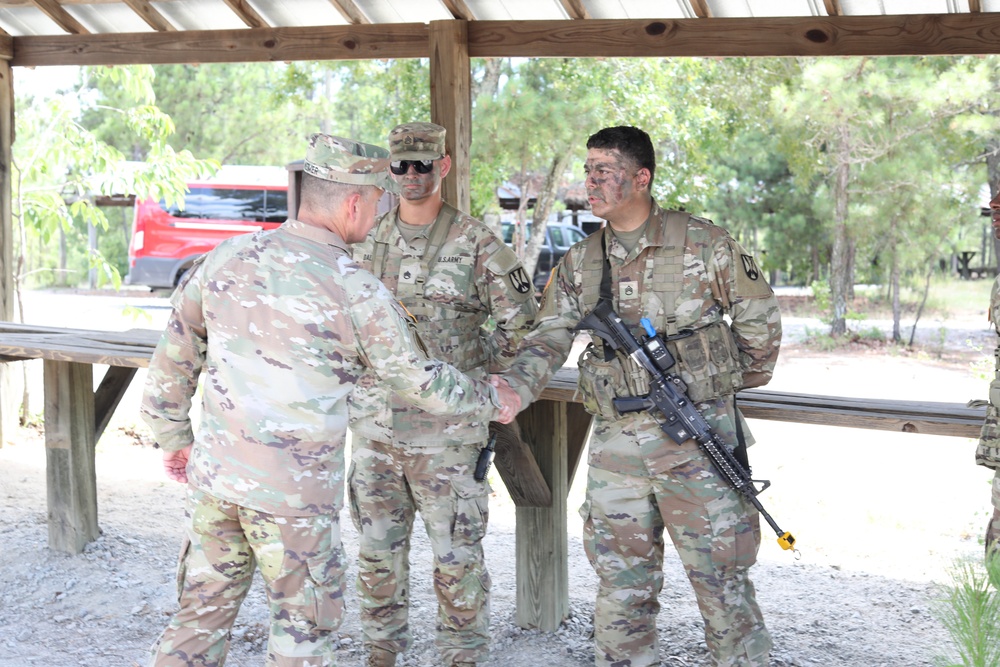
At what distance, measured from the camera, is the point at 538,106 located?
Answer: 11641 millimetres

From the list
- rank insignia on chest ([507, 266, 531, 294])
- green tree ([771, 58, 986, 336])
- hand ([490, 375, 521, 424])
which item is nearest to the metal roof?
rank insignia on chest ([507, 266, 531, 294])

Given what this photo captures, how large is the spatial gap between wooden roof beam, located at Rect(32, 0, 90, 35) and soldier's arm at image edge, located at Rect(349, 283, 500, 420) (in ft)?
12.6

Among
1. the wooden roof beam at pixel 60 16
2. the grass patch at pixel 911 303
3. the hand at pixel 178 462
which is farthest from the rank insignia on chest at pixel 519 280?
the grass patch at pixel 911 303

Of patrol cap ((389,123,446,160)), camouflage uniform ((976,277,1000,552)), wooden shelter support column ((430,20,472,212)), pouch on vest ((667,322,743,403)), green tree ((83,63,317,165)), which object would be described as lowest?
A: camouflage uniform ((976,277,1000,552))

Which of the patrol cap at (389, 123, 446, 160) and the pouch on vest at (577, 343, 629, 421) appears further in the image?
the patrol cap at (389, 123, 446, 160)

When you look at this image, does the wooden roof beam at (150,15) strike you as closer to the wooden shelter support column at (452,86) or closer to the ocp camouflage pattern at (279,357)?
the wooden shelter support column at (452,86)

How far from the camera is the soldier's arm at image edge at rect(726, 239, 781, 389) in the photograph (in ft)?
11.3

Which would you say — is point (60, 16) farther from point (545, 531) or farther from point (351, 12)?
point (545, 531)

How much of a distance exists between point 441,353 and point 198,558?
1.27 metres

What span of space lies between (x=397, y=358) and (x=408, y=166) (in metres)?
1.12

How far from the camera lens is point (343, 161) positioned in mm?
2812

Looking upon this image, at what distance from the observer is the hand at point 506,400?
3410 mm

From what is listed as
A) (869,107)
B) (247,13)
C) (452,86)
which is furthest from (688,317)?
(869,107)

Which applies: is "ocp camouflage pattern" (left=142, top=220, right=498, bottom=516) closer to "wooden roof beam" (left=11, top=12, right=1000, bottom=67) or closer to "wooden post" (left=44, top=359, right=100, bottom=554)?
"wooden roof beam" (left=11, top=12, right=1000, bottom=67)
